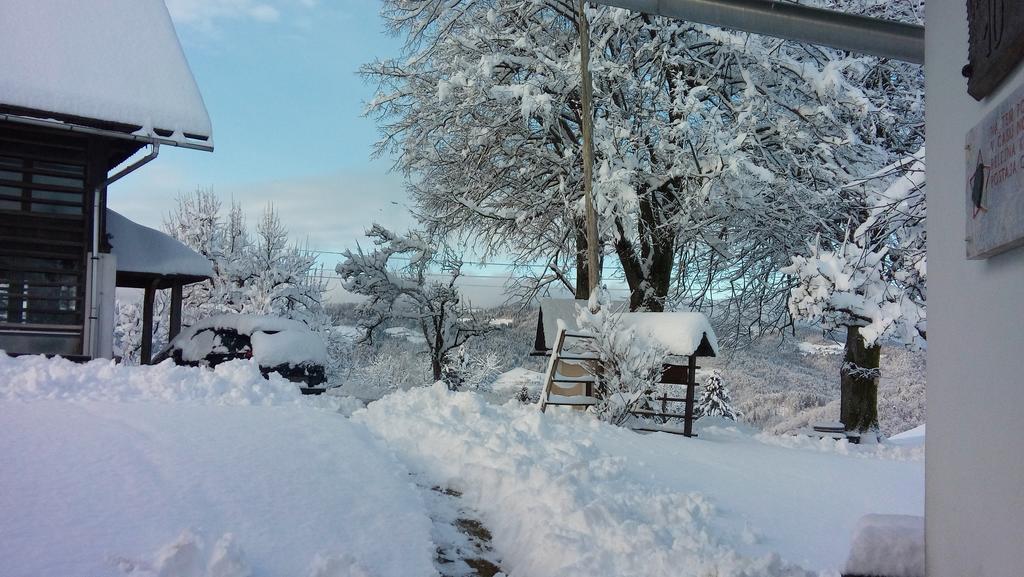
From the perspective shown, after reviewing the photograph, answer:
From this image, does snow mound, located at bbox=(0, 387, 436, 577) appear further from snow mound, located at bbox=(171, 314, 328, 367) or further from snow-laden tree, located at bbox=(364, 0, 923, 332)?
snow-laden tree, located at bbox=(364, 0, 923, 332)

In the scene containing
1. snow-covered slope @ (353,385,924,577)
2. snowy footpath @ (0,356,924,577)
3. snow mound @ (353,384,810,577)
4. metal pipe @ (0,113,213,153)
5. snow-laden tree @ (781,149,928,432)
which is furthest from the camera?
metal pipe @ (0,113,213,153)

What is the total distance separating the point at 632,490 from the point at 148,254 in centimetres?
1308

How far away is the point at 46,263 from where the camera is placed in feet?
43.2

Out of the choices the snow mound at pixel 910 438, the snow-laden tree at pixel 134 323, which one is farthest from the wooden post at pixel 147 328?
the snow mound at pixel 910 438

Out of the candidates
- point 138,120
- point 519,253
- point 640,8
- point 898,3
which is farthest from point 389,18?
point 640,8

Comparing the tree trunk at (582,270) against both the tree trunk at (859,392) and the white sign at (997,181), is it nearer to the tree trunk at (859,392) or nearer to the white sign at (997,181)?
the tree trunk at (859,392)

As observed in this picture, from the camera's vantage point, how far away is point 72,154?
13.3 m

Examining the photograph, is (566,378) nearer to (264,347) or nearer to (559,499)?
(264,347)

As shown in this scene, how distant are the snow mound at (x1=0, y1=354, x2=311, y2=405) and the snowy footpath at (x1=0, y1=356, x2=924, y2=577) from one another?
0.11 feet

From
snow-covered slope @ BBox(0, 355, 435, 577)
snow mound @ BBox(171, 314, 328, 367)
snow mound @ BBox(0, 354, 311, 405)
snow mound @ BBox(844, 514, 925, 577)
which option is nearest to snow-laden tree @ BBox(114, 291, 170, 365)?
snow mound @ BBox(171, 314, 328, 367)

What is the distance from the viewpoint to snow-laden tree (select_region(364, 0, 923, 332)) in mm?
14234

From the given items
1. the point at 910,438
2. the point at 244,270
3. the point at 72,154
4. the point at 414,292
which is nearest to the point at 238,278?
the point at 244,270

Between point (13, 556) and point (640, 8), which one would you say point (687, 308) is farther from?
point (13, 556)

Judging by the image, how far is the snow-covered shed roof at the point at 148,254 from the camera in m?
15.6
